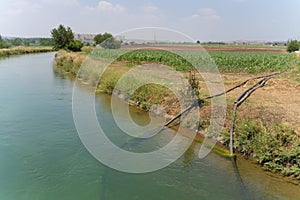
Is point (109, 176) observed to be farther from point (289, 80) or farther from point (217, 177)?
point (289, 80)

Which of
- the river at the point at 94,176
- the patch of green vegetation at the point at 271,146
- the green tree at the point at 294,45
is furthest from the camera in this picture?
the green tree at the point at 294,45

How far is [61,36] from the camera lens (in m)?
44.3

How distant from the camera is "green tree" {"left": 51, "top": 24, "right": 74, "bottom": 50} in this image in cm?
4398

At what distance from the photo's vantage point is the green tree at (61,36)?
44.0m

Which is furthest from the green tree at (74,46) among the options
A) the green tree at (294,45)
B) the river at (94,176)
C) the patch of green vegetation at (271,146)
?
the patch of green vegetation at (271,146)

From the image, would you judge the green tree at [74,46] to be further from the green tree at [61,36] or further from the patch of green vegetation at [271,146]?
the patch of green vegetation at [271,146]

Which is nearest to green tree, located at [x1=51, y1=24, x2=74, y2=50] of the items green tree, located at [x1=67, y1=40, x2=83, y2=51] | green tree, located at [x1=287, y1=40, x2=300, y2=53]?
green tree, located at [x1=67, y1=40, x2=83, y2=51]

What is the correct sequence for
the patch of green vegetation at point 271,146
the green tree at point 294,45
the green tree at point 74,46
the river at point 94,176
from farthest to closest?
the green tree at point 74,46 → the green tree at point 294,45 → the patch of green vegetation at point 271,146 → the river at point 94,176

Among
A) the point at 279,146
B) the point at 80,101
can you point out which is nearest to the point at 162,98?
the point at 80,101

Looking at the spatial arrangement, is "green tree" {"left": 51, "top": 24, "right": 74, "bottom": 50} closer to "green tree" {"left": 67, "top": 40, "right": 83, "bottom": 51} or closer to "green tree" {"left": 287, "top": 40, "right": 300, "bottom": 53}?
"green tree" {"left": 67, "top": 40, "right": 83, "bottom": 51}

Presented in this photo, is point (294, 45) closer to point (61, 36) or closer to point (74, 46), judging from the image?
point (74, 46)

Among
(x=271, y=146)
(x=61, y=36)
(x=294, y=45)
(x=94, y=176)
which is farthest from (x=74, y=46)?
(x=271, y=146)

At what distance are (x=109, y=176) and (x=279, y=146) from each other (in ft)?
14.6

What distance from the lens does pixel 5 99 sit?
42.9 ft
